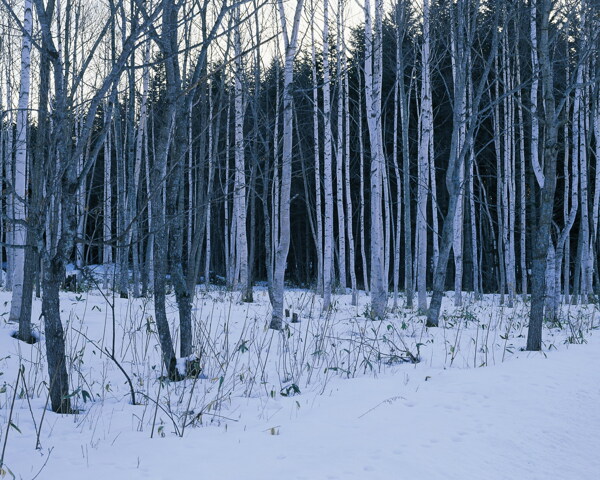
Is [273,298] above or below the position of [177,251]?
below

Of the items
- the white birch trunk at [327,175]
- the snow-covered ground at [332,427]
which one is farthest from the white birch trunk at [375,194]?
the snow-covered ground at [332,427]

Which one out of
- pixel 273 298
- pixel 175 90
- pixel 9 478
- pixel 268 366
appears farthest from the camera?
pixel 273 298

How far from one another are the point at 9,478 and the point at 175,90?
2.97 meters

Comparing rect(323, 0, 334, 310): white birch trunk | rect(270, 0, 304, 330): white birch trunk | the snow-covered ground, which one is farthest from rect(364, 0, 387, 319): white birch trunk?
the snow-covered ground

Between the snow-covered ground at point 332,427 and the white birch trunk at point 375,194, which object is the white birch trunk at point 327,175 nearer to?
the white birch trunk at point 375,194

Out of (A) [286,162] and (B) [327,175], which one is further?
(B) [327,175]

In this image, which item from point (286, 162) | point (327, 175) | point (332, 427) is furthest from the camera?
point (327, 175)

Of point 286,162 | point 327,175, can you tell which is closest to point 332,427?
point 286,162

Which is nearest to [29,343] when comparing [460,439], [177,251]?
[177,251]

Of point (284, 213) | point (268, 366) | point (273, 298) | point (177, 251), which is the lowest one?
point (268, 366)

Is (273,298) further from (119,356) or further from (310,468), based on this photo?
(310,468)

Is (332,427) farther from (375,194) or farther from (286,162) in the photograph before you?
(375,194)

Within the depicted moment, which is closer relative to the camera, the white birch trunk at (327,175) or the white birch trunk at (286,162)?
the white birch trunk at (286,162)

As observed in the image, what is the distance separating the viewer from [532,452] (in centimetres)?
281
